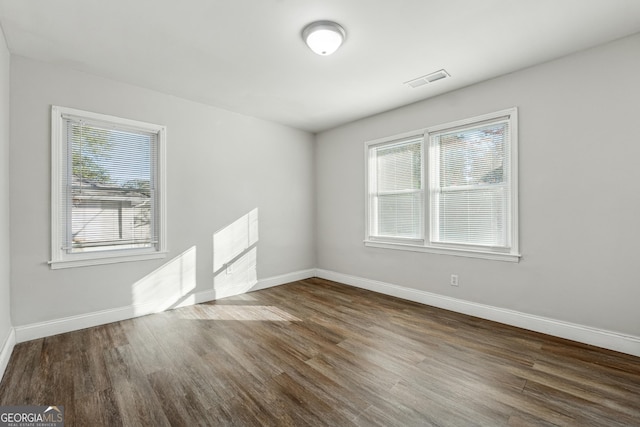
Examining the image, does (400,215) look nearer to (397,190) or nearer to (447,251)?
(397,190)

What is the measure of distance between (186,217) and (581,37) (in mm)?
4535

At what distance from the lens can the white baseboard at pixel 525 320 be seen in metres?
2.55

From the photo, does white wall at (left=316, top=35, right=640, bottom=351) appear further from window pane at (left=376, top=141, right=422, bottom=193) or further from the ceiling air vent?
window pane at (left=376, top=141, right=422, bottom=193)

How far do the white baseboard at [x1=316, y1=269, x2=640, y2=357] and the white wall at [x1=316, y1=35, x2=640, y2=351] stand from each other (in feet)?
0.20

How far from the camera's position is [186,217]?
3.85 m

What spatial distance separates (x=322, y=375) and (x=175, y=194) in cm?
285

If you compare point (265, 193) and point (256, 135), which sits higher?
point (256, 135)

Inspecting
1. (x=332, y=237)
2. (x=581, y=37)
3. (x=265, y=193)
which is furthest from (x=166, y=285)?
(x=581, y=37)

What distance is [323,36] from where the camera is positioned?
2393 mm

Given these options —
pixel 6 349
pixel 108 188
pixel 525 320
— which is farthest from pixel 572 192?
pixel 6 349

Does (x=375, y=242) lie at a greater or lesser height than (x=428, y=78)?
lesser

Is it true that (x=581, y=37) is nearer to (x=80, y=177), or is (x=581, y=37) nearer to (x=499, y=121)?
(x=499, y=121)

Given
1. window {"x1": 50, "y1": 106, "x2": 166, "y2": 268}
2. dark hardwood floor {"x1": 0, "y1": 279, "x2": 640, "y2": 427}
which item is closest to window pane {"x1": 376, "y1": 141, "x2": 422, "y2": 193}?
dark hardwood floor {"x1": 0, "y1": 279, "x2": 640, "y2": 427}

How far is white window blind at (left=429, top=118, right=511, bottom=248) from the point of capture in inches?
129
